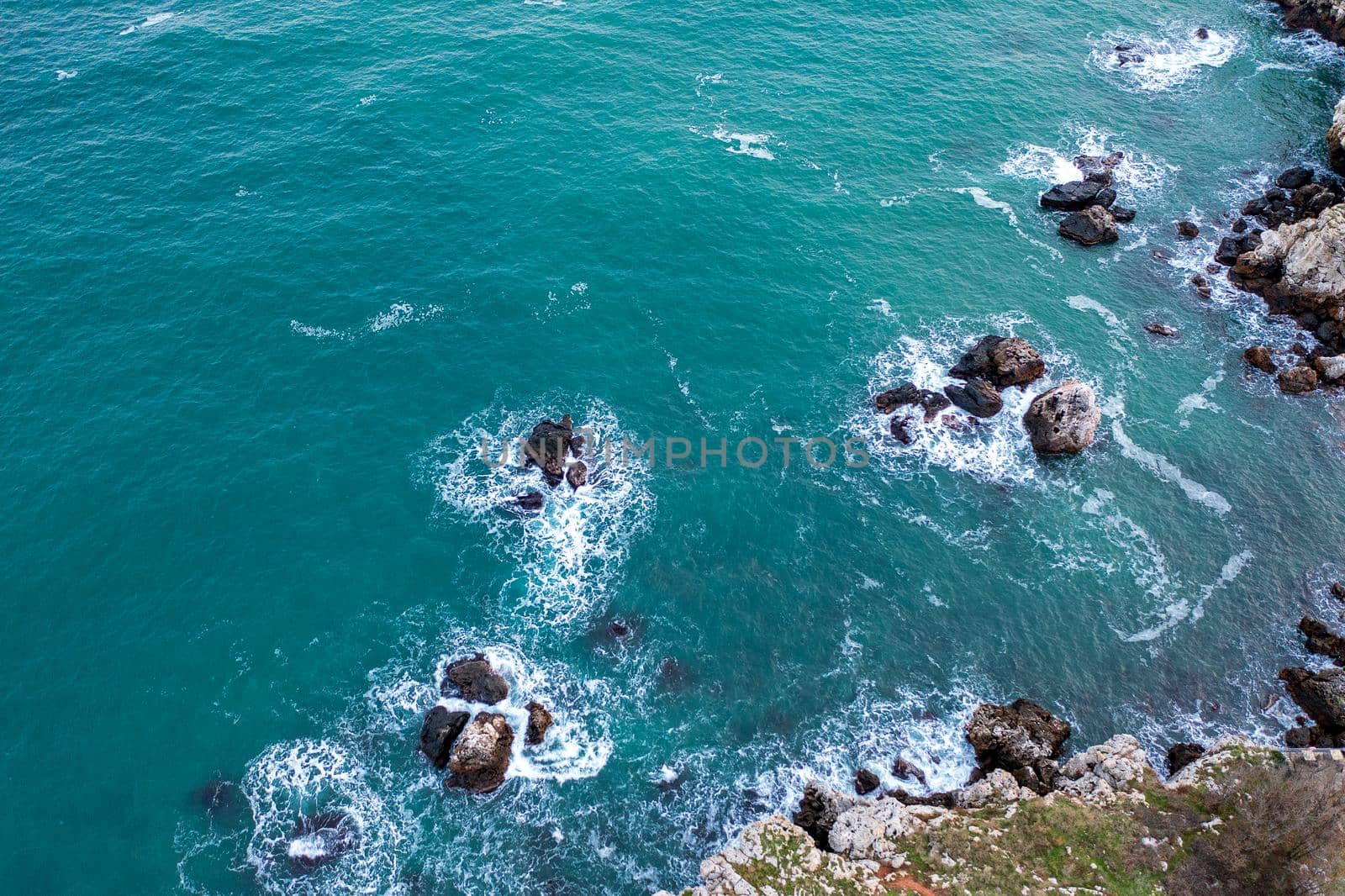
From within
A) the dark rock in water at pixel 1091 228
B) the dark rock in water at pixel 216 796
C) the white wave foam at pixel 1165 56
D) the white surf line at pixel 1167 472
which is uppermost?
the white wave foam at pixel 1165 56

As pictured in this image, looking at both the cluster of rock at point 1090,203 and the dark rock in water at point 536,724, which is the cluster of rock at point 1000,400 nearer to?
the cluster of rock at point 1090,203

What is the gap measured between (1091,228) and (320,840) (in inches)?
4863

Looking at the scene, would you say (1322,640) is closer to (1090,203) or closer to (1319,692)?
(1319,692)

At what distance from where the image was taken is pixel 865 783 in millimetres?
73938

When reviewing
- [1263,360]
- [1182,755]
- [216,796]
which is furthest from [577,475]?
[1263,360]

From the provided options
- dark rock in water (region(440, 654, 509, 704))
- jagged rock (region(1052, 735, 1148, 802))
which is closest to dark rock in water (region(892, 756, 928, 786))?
jagged rock (region(1052, 735, 1148, 802))

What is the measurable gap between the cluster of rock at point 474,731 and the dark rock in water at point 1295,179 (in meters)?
133

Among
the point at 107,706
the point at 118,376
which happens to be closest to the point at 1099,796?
the point at 107,706

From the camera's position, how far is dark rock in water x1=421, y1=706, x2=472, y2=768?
75.7m

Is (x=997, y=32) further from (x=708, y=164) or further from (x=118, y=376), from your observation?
(x=118, y=376)

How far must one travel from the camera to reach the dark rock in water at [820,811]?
70.2 meters

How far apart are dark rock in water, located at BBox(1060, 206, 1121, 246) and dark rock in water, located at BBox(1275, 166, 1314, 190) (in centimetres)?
2907

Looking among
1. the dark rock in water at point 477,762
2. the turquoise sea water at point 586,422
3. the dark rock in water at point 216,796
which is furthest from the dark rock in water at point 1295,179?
the dark rock in water at point 216,796

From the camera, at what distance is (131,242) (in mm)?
117750
